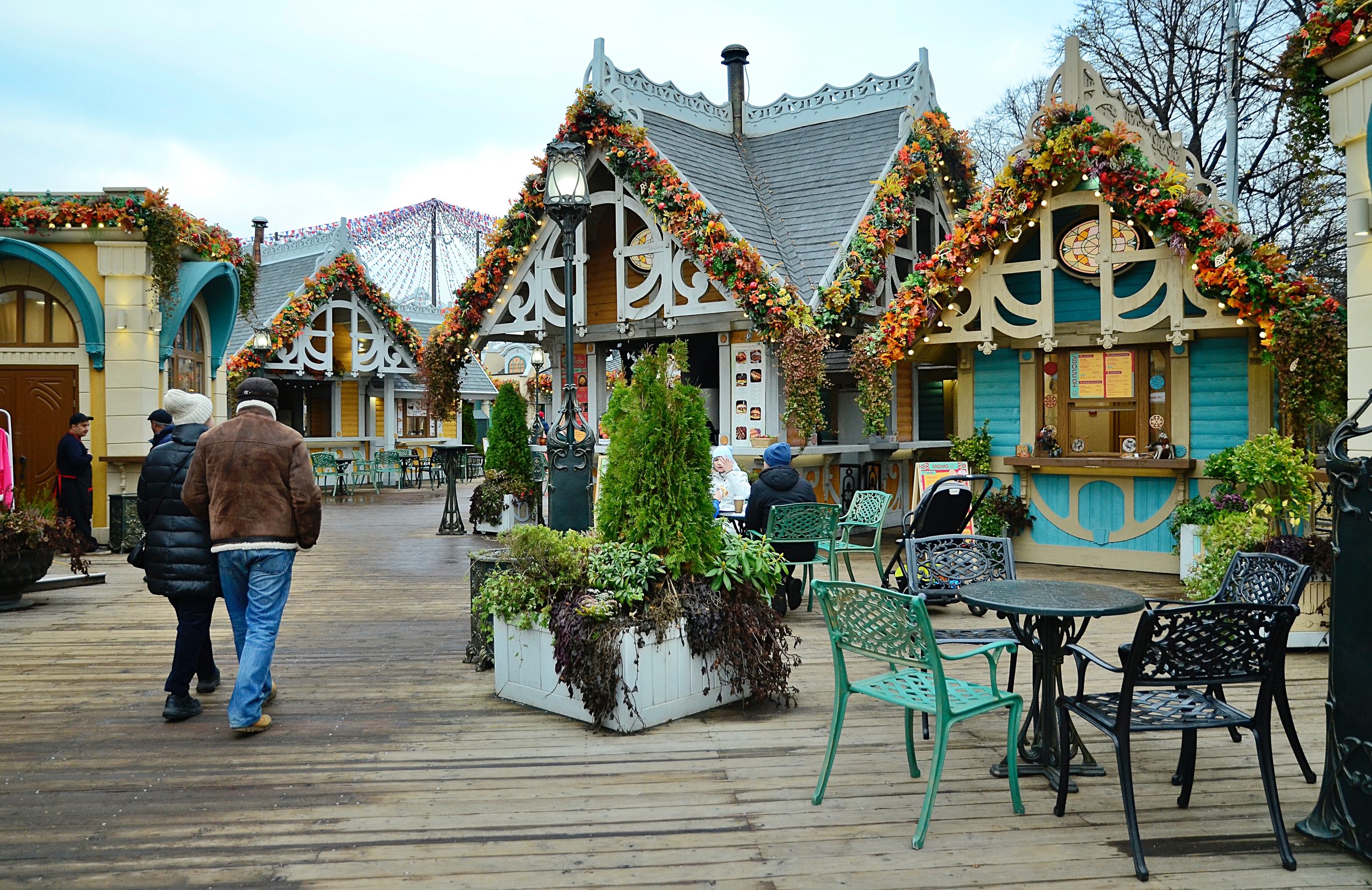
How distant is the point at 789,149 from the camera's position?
48.0 ft

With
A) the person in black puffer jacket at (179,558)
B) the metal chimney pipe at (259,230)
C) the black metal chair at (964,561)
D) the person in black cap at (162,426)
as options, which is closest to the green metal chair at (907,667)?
the black metal chair at (964,561)

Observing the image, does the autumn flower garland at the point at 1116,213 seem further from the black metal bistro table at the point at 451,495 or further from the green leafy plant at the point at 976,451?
the black metal bistro table at the point at 451,495

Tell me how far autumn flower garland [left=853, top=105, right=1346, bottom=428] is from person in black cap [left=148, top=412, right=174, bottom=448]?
263 inches

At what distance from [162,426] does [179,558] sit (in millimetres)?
3540

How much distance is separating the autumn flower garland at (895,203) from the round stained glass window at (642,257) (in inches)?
95.5

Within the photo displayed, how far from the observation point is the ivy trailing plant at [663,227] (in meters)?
11.0

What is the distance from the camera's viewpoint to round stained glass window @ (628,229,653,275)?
40.8 feet

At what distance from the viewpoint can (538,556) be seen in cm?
507

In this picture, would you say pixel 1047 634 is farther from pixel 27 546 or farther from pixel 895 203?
pixel 895 203

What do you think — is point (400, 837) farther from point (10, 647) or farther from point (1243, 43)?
point (1243, 43)

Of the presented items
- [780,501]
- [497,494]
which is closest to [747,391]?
[497,494]

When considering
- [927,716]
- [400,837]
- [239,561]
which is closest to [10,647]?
[239,561]

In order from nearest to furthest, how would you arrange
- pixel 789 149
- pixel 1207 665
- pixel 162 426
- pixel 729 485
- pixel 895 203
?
pixel 1207 665, pixel 162 426, pixel 729 485, pixel 895 203, pixel 789 149

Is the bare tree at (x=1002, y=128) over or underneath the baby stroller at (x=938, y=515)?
over
